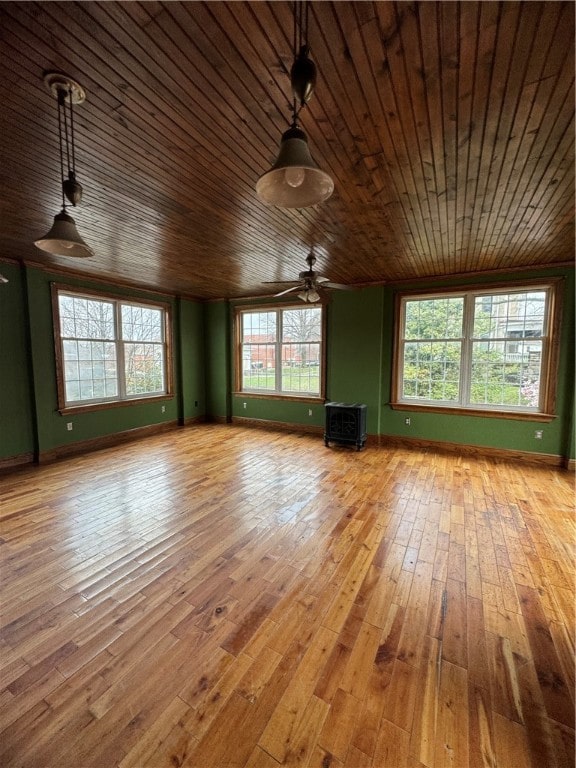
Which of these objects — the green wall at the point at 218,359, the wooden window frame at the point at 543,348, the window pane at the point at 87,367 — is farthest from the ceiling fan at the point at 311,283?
the window pane at the point at 87,367

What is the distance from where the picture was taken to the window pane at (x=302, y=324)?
6.45 meters

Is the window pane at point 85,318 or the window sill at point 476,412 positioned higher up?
the window pane at point 85,318

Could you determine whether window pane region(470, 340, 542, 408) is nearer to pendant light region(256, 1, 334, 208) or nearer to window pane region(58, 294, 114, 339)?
pendant light region(256, 1, 334, 208)

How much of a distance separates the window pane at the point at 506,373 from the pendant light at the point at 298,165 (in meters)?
4.79

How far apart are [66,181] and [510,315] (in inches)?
220

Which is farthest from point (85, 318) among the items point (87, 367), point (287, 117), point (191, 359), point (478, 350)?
point (478, 350)

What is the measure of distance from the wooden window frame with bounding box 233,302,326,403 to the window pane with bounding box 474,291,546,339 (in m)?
2.61

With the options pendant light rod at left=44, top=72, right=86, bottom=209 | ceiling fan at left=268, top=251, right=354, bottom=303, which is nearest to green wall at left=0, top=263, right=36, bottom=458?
pendant light rod at left=44, top=72, right=86, bottom=209

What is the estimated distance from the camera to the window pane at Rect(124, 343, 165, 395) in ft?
19.9

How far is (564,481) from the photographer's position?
4.17 m

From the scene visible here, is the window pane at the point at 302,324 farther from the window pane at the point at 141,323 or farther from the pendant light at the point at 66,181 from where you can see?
the pendant light at the point at 66,181

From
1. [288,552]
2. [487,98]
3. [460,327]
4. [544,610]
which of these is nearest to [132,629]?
[288,552]

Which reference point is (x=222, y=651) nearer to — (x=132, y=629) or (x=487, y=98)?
(x=132, y=629)

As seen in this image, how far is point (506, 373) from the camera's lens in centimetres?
503
